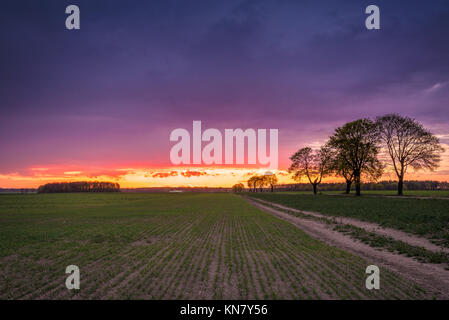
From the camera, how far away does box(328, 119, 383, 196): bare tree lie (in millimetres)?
56250

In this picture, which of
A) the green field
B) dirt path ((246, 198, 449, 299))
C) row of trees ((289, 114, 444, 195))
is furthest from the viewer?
row of trees ((289, 114, 444, 195))

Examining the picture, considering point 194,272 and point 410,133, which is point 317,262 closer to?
point 194,272

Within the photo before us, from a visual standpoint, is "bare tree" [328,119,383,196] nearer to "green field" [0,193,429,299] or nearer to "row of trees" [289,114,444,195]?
"row of trees" [289,114,444,195]

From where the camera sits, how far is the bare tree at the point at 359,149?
185 ft

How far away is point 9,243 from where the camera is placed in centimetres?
1596

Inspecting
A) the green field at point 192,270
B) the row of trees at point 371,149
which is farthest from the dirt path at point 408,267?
the row of trees at point 371,149

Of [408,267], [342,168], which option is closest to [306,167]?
[342,168]

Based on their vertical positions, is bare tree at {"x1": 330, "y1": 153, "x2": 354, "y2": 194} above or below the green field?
above

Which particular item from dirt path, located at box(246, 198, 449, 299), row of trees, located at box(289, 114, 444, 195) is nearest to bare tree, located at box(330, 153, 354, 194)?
row of trees, located at box(289, 114, 444, 195)

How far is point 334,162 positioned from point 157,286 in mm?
62538

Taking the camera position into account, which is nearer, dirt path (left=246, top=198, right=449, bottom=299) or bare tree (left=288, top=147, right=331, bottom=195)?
dirt path (left=246, top=198, right=449, bottom=299)

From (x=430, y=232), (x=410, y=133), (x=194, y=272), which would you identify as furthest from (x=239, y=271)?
(x=410, y=133)

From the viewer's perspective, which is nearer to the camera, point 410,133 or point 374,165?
point 410,133

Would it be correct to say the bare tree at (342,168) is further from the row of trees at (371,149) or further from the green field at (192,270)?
the green field at (192,270)
